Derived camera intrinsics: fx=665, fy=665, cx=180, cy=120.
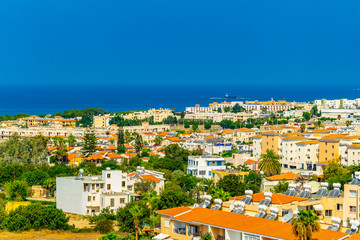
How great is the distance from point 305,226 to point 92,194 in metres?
23.6

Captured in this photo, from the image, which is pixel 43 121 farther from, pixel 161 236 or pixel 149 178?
pixel 161 236

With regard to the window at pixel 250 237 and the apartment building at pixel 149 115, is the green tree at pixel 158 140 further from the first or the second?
the window at pixel 250 237

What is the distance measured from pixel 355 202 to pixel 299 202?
289 centimetres

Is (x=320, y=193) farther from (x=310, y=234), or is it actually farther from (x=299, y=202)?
(x=310, y=234)

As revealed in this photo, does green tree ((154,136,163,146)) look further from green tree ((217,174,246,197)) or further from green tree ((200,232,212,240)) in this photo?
green tree ((200,232,212,240))

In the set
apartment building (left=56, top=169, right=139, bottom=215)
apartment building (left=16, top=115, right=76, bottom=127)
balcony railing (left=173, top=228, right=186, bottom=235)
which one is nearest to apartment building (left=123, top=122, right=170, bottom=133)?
apartment building (left=16, top=115, right=76, bottom=127)

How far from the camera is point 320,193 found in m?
29.2

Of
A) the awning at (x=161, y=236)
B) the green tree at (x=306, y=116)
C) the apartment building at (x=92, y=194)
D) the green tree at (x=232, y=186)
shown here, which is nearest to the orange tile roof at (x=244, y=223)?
the awning at (x=161, y=236)

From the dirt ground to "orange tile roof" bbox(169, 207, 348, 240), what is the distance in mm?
10381

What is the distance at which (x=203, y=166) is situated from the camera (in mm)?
52844

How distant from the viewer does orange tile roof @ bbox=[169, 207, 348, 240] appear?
69.4 feet

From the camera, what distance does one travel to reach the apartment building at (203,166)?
2078 inches

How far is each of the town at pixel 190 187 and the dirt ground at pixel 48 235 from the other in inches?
21.1

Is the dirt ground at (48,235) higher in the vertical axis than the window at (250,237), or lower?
lower
